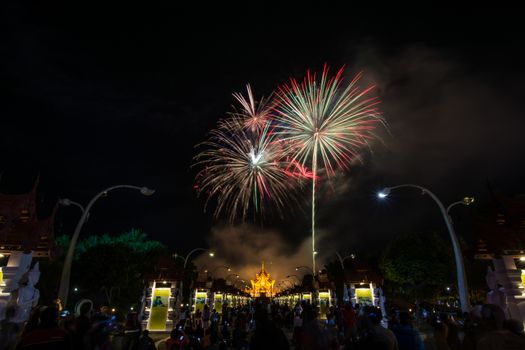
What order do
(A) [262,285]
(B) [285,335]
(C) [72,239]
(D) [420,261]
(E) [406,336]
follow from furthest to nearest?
(A) [262,285] → (D) [420,261] → (C) [72,239] → (E) [406,336] → (B) [285,335]

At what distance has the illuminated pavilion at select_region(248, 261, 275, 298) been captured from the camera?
173500mm

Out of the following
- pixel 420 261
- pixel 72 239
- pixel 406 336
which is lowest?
pixel 406 336

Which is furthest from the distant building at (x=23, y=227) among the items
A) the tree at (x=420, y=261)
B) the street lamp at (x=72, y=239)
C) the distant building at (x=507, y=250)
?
the tree at (x=420, y=261)

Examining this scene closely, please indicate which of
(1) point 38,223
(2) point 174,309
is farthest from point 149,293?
(1) point 38,223

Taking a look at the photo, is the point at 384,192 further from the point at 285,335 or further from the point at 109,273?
the point at 109,273

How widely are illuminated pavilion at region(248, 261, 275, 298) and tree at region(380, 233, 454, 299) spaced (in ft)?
438

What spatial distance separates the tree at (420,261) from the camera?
154 ft

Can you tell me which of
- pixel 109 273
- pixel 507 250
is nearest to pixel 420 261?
pixel 507 250

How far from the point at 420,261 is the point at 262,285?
458 feet

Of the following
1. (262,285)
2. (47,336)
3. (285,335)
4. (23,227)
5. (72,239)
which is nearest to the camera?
(47,336)

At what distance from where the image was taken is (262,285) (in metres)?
176

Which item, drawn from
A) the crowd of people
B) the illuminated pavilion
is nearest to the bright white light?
the crowd of people

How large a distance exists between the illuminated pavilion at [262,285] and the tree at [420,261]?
133386mm

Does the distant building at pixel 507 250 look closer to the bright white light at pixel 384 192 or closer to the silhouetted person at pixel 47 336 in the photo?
the bright white light at pixel 384 192
